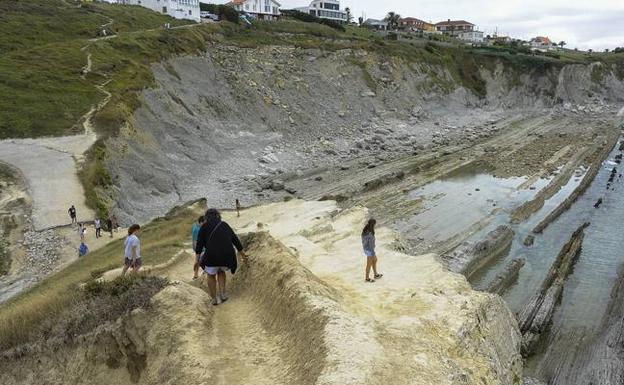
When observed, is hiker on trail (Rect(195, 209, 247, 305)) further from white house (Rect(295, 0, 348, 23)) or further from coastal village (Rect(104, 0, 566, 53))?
white house (Rect(295, 0, 348, 23))

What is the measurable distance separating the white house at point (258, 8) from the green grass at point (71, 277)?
9114 centimetres

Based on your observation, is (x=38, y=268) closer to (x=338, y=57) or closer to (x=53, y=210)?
(x=53, y=210)

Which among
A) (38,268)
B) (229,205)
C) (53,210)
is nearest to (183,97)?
(229,205)

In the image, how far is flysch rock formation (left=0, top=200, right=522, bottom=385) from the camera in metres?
10.2

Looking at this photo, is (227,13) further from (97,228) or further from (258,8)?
(97,228)

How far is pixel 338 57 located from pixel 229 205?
1883 inches

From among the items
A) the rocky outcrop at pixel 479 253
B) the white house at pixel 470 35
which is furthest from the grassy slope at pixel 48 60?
the white house at pixel 470 35

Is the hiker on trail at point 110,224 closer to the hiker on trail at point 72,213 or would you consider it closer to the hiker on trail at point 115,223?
the hiker on trail at point 115,223

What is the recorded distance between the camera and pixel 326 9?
145250mm

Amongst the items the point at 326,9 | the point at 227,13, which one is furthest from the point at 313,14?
the point at 227,13

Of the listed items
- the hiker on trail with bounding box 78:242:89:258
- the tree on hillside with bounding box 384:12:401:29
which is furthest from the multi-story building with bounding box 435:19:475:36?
the hiker on trail with bounding box 78:242:89:258

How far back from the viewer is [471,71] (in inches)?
4080

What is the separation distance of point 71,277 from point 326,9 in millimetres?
138987

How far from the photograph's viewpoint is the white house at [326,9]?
14388cm
